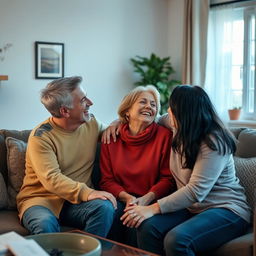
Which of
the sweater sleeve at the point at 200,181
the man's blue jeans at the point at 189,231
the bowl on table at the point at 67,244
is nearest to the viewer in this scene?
the bowl on table at the point at 67,244

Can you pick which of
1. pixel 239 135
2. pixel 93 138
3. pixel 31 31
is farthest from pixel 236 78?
pixel 93 138

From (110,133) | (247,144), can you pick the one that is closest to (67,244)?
(110,133)

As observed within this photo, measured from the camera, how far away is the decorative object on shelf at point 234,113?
5309mm

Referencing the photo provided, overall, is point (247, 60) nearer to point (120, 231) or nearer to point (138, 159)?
point (138, 159)

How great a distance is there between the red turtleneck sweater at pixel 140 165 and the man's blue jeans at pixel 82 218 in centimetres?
20

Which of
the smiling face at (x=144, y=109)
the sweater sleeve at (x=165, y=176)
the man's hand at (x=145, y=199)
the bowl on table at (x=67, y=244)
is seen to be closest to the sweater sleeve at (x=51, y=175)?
the man's hand at (x=145, y=199)

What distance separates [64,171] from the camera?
103 inches

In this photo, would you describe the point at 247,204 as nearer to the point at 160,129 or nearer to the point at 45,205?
the point at 160,129

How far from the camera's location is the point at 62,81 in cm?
268

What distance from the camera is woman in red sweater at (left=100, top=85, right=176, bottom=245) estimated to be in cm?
256

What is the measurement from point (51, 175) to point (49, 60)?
9.96ft

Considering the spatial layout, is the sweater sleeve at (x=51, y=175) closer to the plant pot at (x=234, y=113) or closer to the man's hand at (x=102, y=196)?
the man's hand at (x=102, y=196)

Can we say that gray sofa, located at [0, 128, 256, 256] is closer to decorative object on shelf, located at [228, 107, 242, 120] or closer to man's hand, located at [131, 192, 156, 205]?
man's hand, located at [131, 192, 156, 205]

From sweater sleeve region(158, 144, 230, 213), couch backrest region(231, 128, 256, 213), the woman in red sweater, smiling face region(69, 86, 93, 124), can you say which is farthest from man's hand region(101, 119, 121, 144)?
couch backrest region(231, 128, 256, 213)
